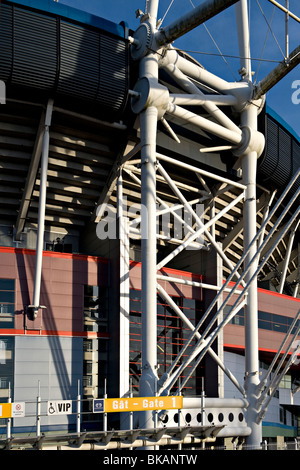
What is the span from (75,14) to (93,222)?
1136 centimetres

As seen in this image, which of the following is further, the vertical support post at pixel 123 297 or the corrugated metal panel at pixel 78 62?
the vertical support post at pixel 123 297

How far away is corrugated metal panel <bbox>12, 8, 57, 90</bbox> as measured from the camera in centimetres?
2666

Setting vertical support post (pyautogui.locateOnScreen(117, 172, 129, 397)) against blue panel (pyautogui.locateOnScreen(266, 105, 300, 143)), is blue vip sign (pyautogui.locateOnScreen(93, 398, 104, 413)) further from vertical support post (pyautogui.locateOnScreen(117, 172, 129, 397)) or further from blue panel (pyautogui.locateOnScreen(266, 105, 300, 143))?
blue panel (pyautogui.locateOnScreen(266, 105, 300, 143))

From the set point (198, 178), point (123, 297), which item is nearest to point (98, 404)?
point (123, 297)

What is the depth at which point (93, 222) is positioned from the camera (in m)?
35.0

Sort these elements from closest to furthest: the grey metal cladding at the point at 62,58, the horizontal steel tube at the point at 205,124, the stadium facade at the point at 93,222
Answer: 1. the grey metal cladding at the point at 62,58
2. the stadium facade at the point at 93,222
3. the horizontal steel tube at the point at 205,124

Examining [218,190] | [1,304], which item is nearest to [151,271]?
[1,304]

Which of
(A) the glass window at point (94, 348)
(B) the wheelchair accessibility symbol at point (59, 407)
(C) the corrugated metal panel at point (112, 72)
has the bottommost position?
(B) the wheelchair accessibility symbol at point (59, 407)

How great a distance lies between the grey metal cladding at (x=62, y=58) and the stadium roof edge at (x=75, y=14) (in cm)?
22

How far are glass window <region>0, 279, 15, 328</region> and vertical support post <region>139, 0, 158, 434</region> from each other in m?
6.40

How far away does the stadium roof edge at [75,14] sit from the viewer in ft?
88.5

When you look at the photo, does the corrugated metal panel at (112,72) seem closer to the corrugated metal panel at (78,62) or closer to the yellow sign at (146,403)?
the corrugated metal panel at (78,62)

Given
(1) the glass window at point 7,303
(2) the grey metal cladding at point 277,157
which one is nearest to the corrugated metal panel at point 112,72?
(1) the glass window at point 7,303

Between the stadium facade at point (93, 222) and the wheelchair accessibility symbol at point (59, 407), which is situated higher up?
the stadium facade at point (93, 222)
